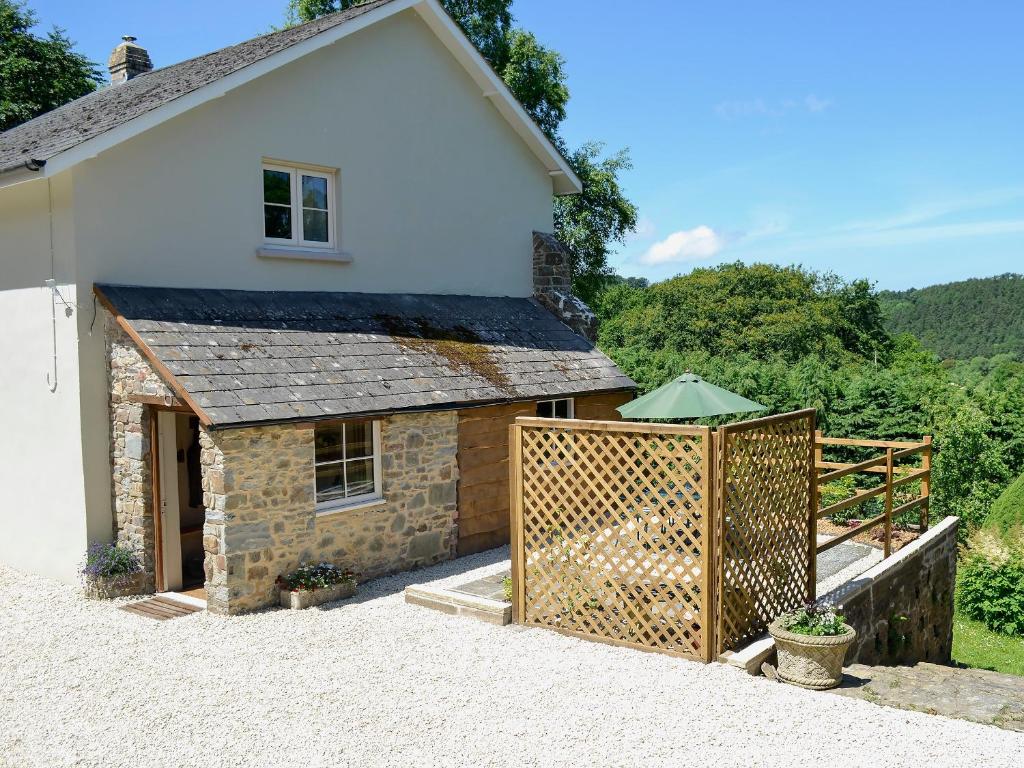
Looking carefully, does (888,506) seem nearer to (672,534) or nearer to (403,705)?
(672,534)

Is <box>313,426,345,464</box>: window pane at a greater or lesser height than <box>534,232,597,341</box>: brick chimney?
A: lesser

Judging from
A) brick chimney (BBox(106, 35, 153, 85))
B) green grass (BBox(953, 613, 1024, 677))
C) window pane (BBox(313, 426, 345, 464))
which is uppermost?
brick chimney (BBox(106, 35, 153, 85))

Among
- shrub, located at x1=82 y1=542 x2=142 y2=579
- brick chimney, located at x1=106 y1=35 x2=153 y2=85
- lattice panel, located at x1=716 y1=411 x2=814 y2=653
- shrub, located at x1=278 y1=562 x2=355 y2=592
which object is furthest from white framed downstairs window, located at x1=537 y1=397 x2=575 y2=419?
brick chimney, located at x1=106 y1=35 x2=153 y2=85

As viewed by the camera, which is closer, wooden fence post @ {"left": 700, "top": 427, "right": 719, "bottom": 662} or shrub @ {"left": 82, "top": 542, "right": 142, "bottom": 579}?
wooden fence post @ {"left": 700, "top": 427, "right": 719, "bottom": 662}

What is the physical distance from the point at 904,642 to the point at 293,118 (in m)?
11.3

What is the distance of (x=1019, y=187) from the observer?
29.0 metres

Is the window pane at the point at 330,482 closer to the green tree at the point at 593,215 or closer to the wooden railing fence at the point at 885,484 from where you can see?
the wooden railing fence at the point at 885,484

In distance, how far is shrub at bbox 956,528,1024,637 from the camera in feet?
45.5

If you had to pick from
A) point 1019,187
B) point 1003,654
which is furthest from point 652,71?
point 1019,187

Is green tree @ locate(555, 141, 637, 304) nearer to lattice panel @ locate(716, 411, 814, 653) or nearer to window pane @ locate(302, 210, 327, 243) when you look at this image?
window pane @ locate(302, 210, 327, 243)

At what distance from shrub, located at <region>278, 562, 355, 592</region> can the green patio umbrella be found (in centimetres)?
398

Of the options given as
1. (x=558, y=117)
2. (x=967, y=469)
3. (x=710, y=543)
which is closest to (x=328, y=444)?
(x=710, y=543)

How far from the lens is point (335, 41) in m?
13.2

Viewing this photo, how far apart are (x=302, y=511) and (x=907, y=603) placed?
26.2 feet
